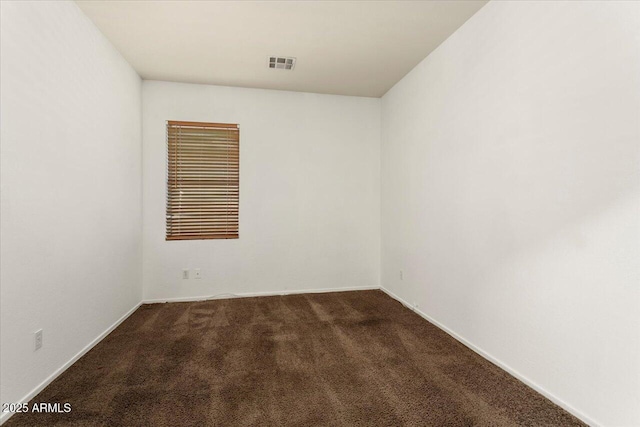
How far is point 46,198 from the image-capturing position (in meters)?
2.14

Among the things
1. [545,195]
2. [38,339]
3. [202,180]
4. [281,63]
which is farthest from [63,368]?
[545,195]

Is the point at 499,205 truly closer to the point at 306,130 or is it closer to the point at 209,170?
the point at 306,130

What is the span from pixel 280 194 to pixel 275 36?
6.53 ft

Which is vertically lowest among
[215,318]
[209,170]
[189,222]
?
[215,318]

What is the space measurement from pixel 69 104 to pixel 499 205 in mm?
3348

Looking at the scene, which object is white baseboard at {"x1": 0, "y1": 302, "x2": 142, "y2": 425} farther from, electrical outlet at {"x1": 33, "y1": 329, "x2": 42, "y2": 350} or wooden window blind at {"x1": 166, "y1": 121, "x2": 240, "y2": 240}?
wooden window blind at {"x1": 166, "y1": 121, "x2": 240, "y2": 240}

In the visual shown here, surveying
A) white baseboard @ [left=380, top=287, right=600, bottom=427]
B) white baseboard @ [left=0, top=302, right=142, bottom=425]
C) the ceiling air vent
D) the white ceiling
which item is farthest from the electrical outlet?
white baseboard @ [left=380, top=287, right=600, bottom=427]

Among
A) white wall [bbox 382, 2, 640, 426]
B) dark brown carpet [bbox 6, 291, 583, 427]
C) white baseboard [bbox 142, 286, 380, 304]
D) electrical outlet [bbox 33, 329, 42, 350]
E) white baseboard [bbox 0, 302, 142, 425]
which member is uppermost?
white wall [bbox 382, 2, 640, 426]

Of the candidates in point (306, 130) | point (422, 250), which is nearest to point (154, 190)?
point (306, 130)

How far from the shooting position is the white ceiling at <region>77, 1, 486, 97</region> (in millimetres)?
2547

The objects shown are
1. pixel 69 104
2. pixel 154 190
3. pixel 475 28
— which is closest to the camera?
pixel 69 104

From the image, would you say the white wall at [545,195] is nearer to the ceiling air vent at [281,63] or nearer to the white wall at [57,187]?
the ceiling air vent at [281,63]

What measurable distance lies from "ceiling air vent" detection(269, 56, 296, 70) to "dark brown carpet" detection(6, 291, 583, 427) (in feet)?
9.22

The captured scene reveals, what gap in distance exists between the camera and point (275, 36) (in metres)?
2.96
